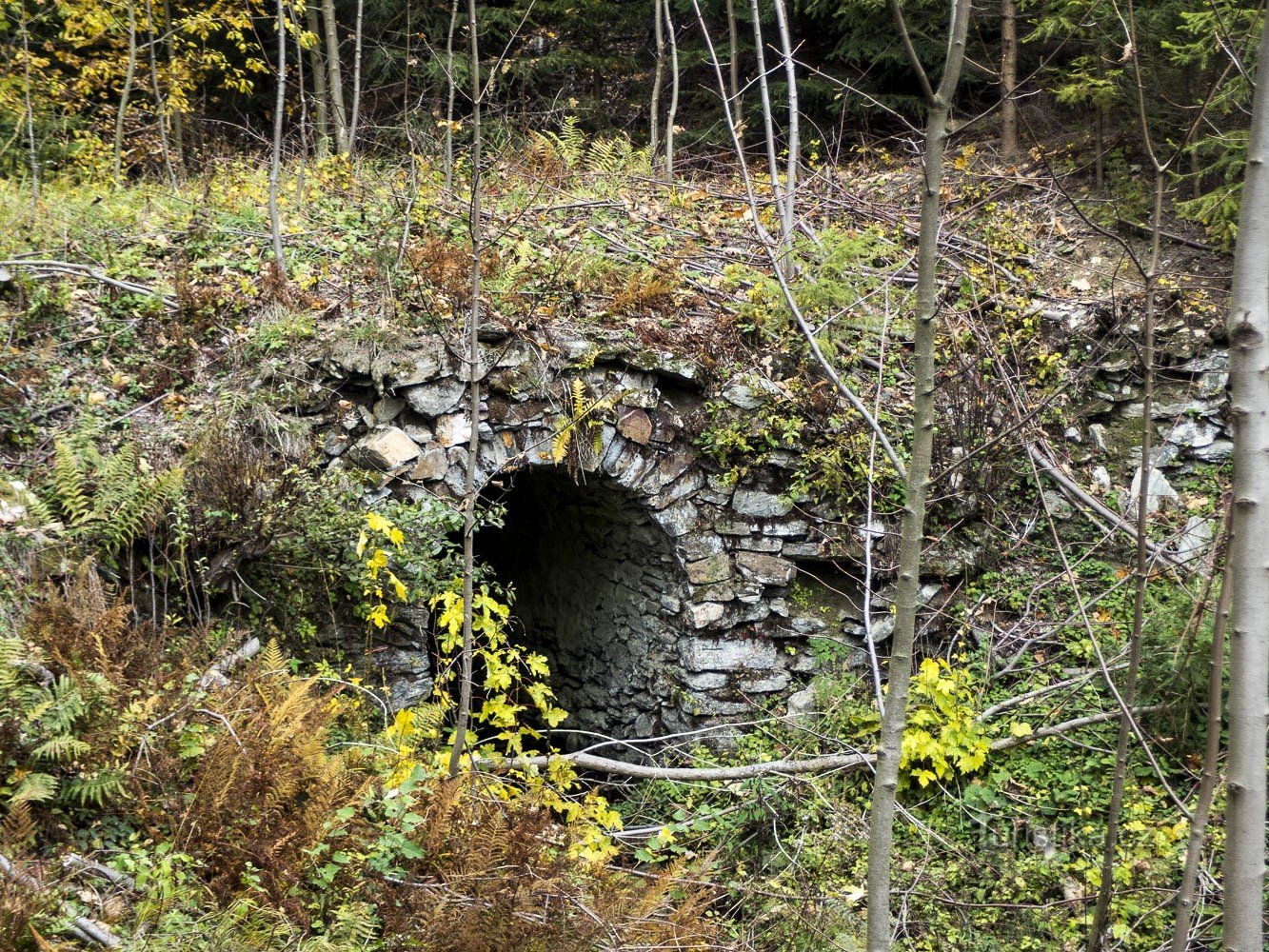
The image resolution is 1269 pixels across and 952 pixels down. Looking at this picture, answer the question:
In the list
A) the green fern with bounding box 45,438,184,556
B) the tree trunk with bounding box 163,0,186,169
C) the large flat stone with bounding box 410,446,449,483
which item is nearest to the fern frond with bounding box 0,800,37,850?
the green fern with bounding box 45,438,184,556

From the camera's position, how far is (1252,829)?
1.45 meters

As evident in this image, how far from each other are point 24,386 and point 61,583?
162 cm

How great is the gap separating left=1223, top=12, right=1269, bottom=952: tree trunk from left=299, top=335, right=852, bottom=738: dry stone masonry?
4054 millimetres

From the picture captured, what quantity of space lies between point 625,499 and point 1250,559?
15.6 ft

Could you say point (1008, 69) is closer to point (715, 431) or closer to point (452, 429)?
point (715, 431)

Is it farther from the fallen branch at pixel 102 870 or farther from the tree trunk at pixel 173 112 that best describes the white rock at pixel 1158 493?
the tree trunk at pixel 173 112

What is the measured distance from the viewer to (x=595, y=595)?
6.89 m

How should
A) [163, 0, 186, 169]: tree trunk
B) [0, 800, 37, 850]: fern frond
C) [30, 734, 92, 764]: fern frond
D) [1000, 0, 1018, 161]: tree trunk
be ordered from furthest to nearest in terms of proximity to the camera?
[163, 0, 186, 169]: tree trunk, [1000, 0, 1018, 161]: tree trunk, [30, 734, 92, 764]: fern frond, [0, 800, 37, 850]: fern frond

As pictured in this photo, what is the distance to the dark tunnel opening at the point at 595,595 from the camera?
6266mm

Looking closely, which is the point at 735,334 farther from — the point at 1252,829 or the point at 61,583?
the point at 1252,829

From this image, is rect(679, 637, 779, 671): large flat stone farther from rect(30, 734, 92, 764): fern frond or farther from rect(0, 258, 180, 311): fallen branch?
rect(0, 258, 180, 311): fallen branch

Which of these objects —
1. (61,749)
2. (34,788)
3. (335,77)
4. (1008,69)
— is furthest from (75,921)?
(1008,69)

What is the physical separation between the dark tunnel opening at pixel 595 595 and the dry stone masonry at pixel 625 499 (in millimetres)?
15

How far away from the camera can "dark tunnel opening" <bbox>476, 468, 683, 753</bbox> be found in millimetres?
6266
